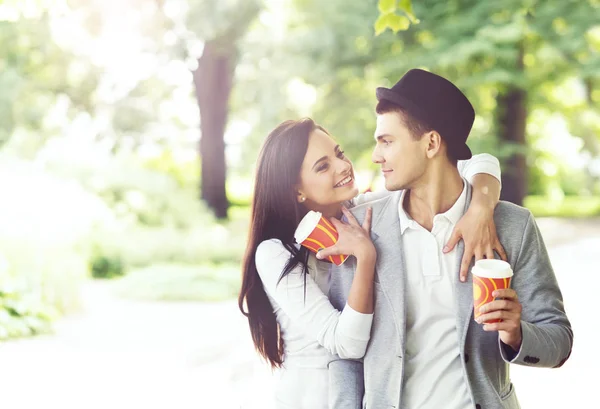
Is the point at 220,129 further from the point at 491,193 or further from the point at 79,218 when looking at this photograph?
the point at 491,193

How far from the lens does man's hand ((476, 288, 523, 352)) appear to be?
166 centimetres

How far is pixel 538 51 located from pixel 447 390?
A: 1244cm

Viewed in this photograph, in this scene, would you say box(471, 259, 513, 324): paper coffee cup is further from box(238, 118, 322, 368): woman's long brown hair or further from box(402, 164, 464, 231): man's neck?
box(238, 118, 322, 368): woman's long brown hair

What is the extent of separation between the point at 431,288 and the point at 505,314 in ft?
0.97

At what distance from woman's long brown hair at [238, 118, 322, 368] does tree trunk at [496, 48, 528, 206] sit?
11.4m

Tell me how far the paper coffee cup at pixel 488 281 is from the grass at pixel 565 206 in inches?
594

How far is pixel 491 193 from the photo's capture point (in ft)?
6.74

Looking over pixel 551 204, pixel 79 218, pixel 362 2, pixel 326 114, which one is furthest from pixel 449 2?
pixel 551 204

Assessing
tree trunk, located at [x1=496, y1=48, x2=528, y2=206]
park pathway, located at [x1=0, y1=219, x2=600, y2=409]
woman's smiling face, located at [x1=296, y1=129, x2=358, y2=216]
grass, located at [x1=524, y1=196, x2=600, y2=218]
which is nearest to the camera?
woman's smiling face, located at [x1=296, y1=129, x2=358, y2=216]

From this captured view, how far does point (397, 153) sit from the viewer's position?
6.50ft

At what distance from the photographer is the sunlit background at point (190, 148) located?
6.12 meters

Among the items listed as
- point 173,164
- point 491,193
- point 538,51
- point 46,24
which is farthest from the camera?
point 173,164

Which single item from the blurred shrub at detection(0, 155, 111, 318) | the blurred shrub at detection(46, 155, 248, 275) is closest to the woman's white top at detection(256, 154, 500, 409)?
the blurred shrub at detection(0, 155, 111, 318)

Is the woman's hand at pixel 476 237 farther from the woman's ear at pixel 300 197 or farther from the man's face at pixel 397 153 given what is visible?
the woman's ear at pixel 300 197
